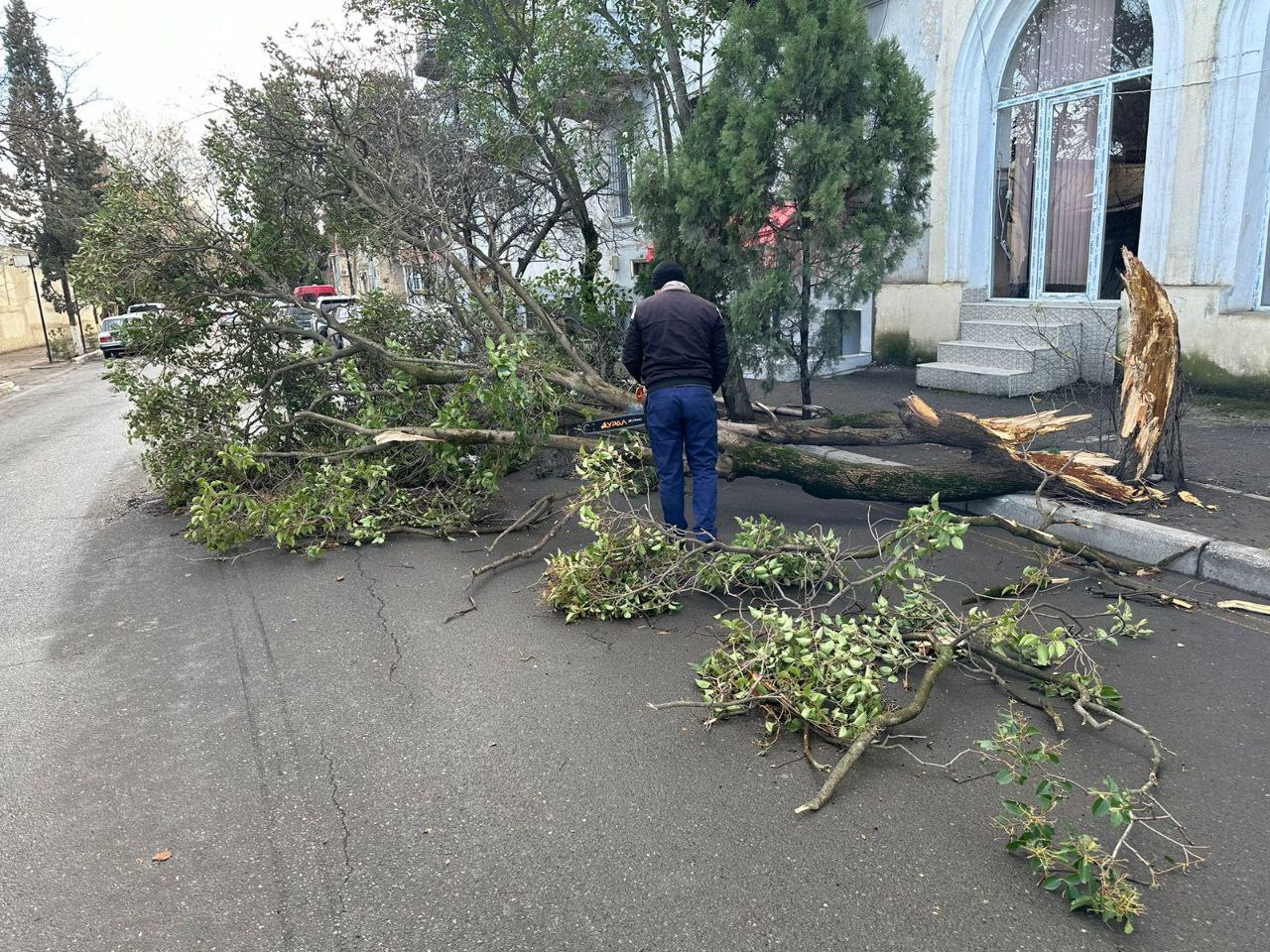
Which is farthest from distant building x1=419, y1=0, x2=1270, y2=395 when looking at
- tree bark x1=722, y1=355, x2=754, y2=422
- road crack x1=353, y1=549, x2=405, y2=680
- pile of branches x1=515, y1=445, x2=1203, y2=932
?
road crack x1=353, y1=549, x2=405, y2=680

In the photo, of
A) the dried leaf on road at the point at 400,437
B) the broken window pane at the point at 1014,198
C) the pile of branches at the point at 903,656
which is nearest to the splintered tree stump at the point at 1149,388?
the pile of branches at the point at 903,656

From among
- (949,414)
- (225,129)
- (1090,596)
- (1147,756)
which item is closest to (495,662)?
(1147,756)

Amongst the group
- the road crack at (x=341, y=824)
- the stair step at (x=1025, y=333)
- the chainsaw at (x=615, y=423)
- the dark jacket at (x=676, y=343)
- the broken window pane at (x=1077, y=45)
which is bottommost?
the road crack at (x=341, y=824)

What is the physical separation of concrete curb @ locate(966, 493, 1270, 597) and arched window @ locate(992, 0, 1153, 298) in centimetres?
518

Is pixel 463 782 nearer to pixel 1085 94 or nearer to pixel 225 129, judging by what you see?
pixel 225 129

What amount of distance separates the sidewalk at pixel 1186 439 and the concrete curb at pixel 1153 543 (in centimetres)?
19

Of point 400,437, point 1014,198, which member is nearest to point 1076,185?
point 1014,198

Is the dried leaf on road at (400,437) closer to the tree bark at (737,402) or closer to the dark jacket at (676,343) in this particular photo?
the dark jacket at (676,343)

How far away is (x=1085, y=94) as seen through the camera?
1021 cm

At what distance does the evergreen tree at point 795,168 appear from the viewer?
736 centimetres

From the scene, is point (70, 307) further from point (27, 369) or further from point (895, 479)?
point (895, 479)

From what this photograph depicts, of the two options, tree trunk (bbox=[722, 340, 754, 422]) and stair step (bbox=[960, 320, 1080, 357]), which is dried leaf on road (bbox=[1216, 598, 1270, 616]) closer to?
tree trunk (bbox=[722, 340, 754, 422])

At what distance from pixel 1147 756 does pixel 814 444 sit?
395cm

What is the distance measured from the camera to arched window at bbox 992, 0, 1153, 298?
386 inches
